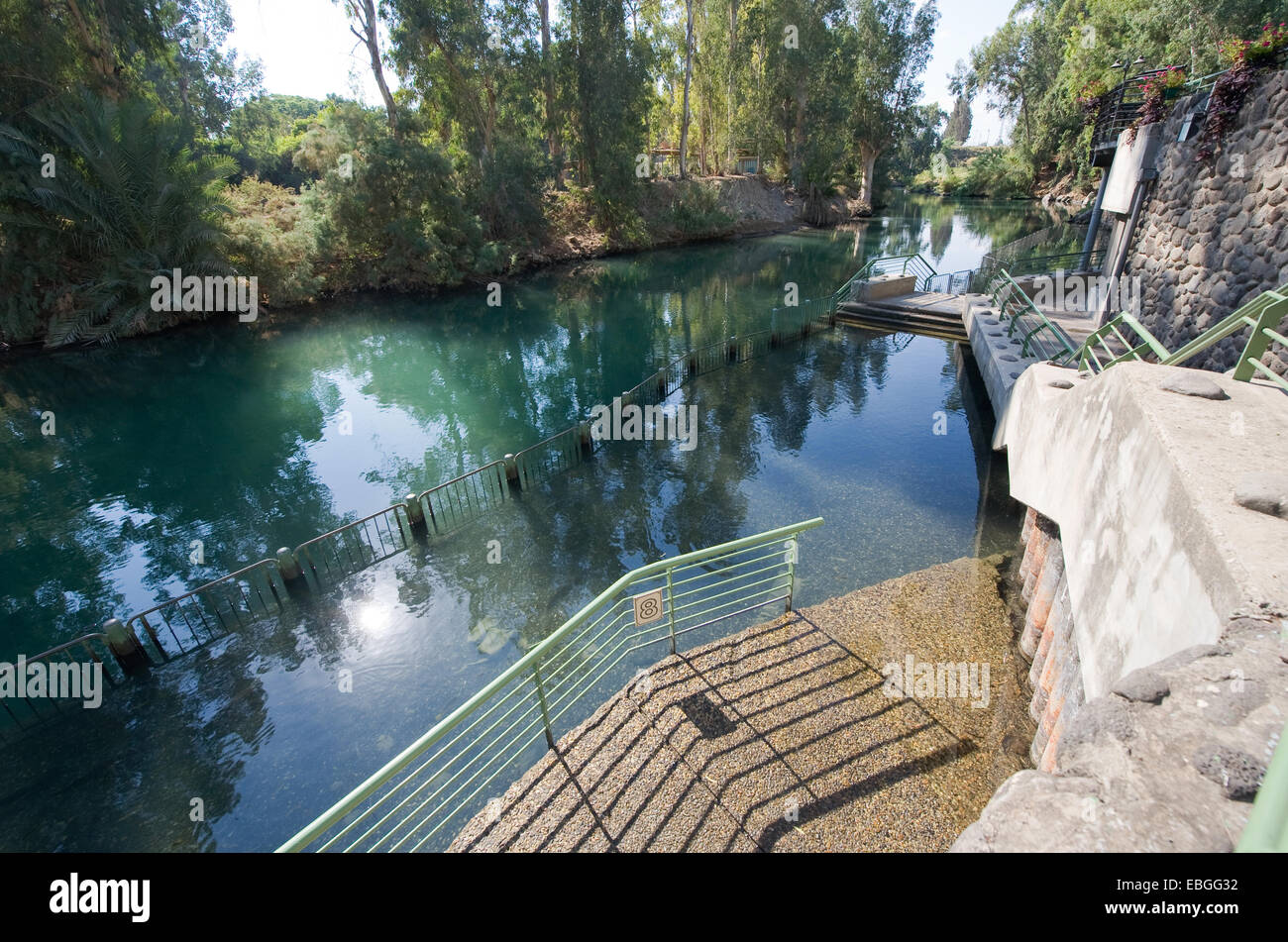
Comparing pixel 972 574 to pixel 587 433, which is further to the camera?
pixel 587 433

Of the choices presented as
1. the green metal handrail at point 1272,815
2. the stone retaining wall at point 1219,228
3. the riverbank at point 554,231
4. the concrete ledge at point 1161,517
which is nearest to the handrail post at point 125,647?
the green metal handrail at point 1272,815

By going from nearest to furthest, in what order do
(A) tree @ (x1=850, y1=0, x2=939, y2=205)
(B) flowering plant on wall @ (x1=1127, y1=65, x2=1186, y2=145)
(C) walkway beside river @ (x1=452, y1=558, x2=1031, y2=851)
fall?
(C) walkway beside river @ (x1=452, y1=558, x2=1031, y2=851), (B) flowering plant on wall @ (x1=1127, y1=65, x2=1186, y2=145), (A) tree @ (x1=850, y1=0, x2=939, y2=205)

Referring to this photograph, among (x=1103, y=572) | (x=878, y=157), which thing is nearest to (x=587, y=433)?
(x=1103, y=572)

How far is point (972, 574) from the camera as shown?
8.43 meters

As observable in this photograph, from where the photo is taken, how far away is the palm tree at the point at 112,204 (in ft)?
69.1

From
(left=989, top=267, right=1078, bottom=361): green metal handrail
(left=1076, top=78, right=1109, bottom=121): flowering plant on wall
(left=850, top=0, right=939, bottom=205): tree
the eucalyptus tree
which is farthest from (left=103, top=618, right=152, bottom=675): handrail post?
(left=850, top=0, right=939, bottom=205): tree

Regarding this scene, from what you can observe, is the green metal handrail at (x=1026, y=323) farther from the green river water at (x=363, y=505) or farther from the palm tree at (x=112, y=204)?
the palm tree at (x=112, y=204)

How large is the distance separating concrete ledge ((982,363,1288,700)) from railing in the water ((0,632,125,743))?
10107 mm

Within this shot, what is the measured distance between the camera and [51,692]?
7.27 meters

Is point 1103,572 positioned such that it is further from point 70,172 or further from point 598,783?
point 70,172

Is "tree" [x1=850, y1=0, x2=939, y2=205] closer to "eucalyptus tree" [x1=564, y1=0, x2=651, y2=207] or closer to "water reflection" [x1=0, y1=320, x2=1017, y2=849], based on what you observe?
"eucalyptus tree" [x1=564, y1=0, x2=651, y2=207]

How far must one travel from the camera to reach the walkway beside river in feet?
14.4
